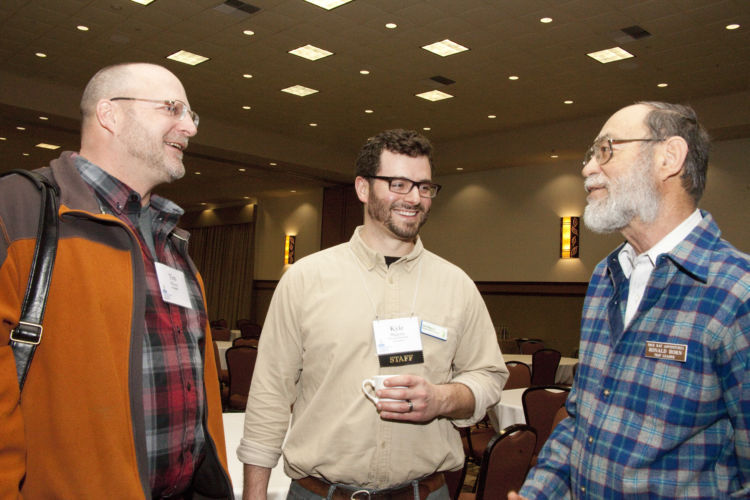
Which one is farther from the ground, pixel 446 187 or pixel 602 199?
pixel 446 187

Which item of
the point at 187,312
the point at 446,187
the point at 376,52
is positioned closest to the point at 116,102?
the point at 187,312

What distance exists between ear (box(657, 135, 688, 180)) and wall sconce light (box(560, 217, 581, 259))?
10.1m

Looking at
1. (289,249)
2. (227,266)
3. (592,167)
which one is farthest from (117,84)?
(227,266)

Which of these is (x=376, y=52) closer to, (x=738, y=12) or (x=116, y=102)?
(x=738, y=12)

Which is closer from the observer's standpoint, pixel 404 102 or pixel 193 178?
pixel 404 102

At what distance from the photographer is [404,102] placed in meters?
9.95

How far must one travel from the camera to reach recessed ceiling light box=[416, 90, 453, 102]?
9406 mm

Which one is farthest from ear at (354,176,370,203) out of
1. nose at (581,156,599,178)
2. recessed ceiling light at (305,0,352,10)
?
recessed ceiling light at (305,0,352,10)

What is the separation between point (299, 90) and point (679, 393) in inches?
356

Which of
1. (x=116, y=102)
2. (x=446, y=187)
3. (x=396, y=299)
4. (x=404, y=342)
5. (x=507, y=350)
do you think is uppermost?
(x=446, y=187)

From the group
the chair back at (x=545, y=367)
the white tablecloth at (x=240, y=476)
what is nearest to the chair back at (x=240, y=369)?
the white tablecloth at (x=240, y=476)

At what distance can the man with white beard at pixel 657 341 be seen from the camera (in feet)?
4.16

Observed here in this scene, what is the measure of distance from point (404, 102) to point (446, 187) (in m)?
3.77

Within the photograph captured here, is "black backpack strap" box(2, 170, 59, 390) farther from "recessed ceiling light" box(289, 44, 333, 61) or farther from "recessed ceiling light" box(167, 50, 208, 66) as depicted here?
"recessed ceiling light" box(167, 50, 208, 66)
